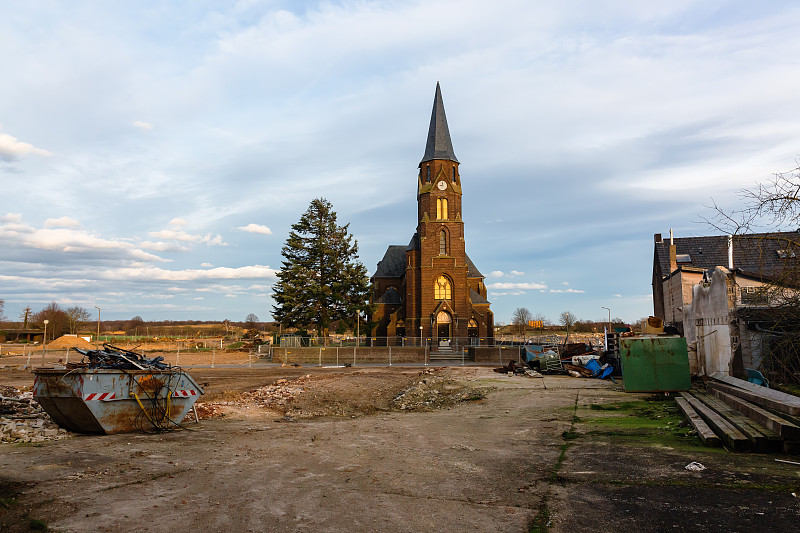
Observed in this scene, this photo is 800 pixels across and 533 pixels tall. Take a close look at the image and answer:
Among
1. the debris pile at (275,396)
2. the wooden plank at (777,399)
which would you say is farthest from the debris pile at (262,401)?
the wooden plank at (777,399)

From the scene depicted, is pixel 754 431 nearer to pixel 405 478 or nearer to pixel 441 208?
pixel 405 478

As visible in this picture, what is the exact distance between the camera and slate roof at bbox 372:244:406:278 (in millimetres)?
63125

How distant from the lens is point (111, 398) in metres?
11.4

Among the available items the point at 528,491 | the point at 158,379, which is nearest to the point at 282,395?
the point at 158,379

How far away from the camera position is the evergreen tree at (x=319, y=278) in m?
50.4

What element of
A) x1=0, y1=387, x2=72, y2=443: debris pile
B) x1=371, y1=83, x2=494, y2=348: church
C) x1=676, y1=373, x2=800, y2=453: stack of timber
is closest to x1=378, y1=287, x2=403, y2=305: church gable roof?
x1=371, y1=83, x2=494, y2=348: church

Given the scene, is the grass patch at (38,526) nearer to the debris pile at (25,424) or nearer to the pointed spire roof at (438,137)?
the debris pile at (25,424)

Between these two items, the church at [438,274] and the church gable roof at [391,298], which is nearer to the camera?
the church at [438,274]

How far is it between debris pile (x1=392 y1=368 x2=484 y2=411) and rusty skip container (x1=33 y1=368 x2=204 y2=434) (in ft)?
24.9

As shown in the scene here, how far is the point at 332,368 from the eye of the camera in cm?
3581

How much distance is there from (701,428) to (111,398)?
481 inches

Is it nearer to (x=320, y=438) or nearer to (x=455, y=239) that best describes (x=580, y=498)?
(x=320, y=438)

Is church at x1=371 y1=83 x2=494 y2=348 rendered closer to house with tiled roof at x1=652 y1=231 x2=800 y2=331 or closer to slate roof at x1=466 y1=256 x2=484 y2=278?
slate roof at x1=466 y1=256 x2=484 y2=278

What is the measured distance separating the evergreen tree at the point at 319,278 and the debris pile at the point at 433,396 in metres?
27.5
